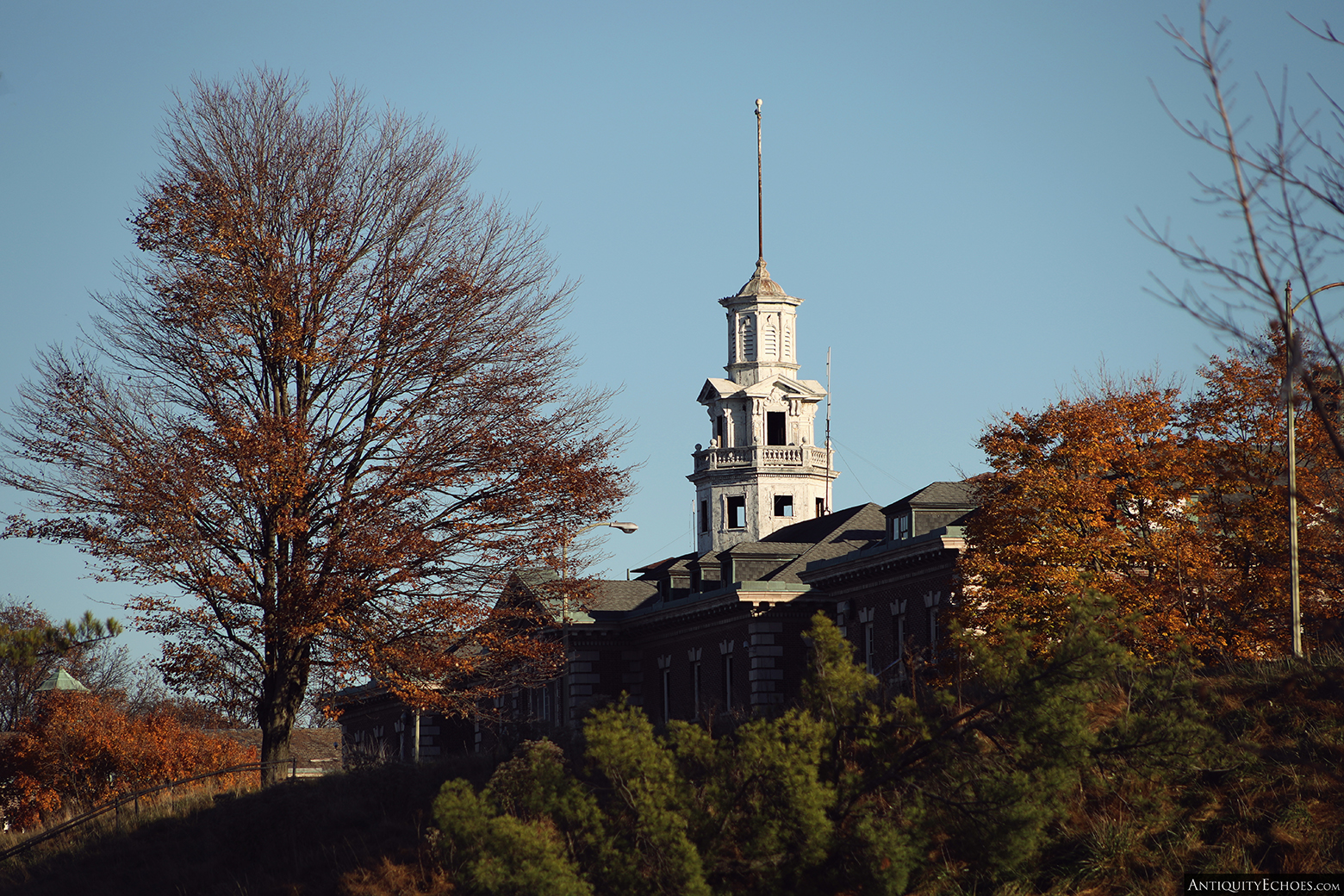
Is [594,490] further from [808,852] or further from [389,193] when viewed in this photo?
[808,852]

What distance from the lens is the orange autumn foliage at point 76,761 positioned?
51.1 m

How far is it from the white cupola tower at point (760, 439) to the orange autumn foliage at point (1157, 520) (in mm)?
44076

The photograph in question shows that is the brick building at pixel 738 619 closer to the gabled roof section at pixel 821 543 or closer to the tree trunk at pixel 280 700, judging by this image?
the gabled roof section at pixel 821 543

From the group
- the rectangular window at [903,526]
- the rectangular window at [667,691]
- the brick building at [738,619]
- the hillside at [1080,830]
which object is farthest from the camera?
the rectangular window at [667,691]

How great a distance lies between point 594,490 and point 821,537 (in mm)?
26170

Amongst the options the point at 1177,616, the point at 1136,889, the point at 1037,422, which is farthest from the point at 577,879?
the point at 1037,422

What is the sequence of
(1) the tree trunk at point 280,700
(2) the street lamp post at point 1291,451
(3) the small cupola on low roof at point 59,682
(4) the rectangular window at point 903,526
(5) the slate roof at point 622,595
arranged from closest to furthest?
(2) the street lamp post at point 1291,451 < (1) the tree trunk at point 280,700 < (4) the rectangular window at point 903,526 < (5) the slate roof at point 622,595 < (3) the small cupola on low roof at point 59,682

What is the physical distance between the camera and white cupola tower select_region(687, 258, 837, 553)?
82.2m

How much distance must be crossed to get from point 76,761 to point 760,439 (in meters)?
42.6


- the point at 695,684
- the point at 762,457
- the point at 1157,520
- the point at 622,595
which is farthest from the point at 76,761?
the point at 762,457

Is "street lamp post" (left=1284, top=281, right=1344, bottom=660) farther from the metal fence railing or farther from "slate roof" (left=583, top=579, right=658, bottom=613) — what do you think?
"slate roof" (left=583, top=579, right=658, bottom=613)

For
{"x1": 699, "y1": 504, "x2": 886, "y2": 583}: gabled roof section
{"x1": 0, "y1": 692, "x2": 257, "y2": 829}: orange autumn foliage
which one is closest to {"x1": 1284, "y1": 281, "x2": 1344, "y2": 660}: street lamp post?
{"x1": 699, "y1": 504, "x2": 886, "y2": 583}: gabled roof section

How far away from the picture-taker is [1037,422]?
124ft

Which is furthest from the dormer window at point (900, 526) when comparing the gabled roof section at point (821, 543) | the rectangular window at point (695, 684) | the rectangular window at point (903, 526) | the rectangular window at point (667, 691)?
the rectangular window at point (667, 691)
